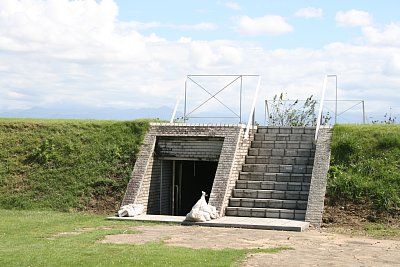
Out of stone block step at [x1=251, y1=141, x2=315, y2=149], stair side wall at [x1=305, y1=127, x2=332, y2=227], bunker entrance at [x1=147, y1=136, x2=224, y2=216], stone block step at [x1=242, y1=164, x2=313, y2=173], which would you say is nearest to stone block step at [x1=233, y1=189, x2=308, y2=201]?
stair side wall at [x1=305, y1=127, x2=332, y2=227]

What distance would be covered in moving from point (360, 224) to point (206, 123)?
5.61m

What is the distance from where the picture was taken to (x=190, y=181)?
19906 mm

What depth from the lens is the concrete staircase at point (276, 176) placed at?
16.2m

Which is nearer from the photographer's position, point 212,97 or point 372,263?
point 372,263

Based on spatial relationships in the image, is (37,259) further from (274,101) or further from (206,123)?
(274,101)

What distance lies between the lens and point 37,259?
34.0ft

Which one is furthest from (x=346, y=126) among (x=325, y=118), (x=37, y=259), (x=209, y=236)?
(x=37, y=259)

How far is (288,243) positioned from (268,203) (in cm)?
373

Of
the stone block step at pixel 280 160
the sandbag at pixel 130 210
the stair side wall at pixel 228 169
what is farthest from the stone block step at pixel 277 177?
the sandbag at pixel 130 210

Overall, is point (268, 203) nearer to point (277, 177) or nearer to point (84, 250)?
point (277, 177)

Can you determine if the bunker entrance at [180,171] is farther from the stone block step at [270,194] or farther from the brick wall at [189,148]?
the stone block step at [270,194]

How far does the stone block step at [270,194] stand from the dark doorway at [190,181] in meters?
2.96

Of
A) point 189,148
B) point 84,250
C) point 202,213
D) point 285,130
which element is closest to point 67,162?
point 189,148

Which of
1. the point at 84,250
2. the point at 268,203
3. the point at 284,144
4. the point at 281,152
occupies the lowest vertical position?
the point at 84,250
